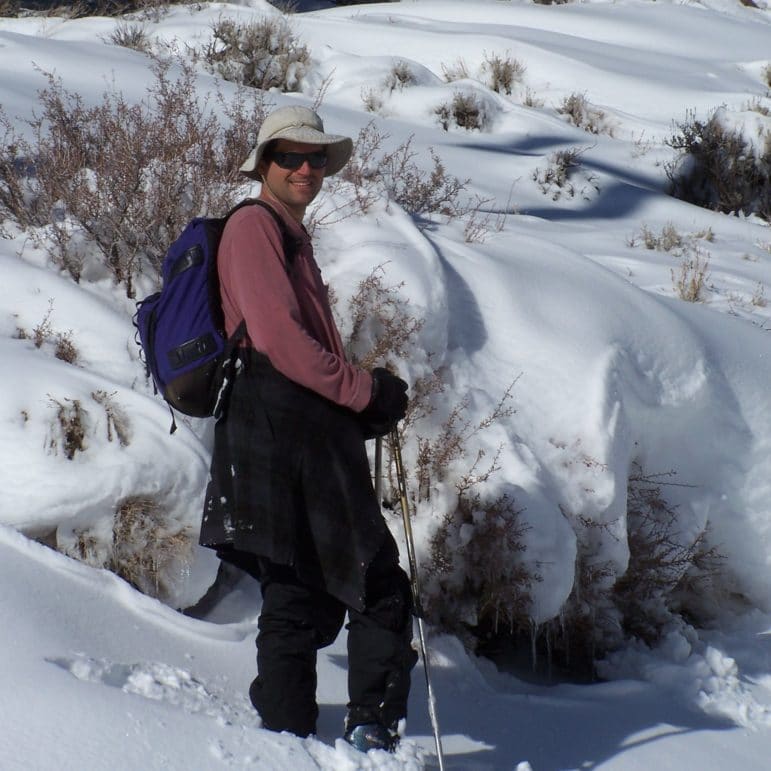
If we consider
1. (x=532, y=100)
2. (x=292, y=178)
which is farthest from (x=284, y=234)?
(x=532, y=100)

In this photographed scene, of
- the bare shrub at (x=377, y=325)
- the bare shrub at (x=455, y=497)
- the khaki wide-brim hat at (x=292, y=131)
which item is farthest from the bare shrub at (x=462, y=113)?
the khaki wide-brim hat at (x=292, y=131)

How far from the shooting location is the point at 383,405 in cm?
250

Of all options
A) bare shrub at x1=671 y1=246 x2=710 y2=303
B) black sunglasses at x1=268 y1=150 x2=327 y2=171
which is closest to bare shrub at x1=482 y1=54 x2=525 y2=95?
bare shrub at x1=671 y1=246 x2=710 y2=303

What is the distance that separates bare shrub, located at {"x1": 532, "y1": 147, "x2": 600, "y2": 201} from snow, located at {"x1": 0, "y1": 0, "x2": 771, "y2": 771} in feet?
2.25

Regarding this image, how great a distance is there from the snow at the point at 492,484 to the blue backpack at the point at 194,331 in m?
0.71

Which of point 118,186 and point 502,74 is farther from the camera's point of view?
point 502,74

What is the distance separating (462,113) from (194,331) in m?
6.83

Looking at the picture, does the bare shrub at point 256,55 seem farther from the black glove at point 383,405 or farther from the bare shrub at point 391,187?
the black glove at point 383,405

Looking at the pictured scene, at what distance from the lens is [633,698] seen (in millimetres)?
3646

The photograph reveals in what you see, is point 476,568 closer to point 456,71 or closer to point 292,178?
point 292,178

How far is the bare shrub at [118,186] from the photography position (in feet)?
13.0

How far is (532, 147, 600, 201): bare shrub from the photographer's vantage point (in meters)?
7.52

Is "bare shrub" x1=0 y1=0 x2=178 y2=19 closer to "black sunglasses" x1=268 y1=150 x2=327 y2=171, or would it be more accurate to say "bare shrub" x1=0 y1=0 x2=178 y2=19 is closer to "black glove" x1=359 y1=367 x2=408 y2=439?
"black sunglasses" x1=268 y1=150 x2=327 y2=171

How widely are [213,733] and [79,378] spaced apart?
1391 millimetres
